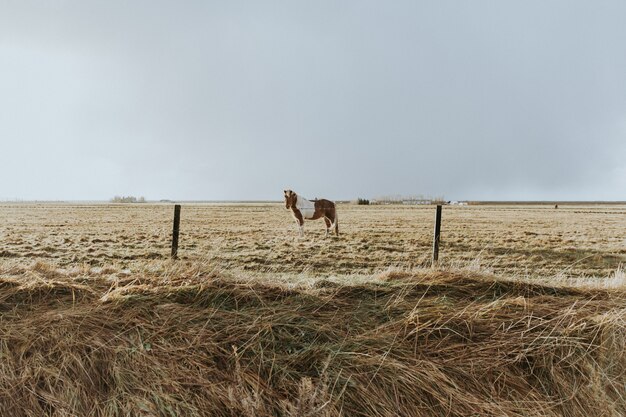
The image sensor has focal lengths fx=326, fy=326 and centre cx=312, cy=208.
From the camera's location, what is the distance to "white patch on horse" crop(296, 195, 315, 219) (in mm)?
14844

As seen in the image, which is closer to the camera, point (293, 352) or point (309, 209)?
point (293, 352)

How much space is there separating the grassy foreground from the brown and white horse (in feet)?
38.5

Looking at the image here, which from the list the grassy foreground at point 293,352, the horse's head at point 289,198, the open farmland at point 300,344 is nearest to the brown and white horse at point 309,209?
the horse's head at point 289,198

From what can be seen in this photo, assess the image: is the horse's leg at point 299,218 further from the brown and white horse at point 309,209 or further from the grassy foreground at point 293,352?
the grassy foreground at point 293,352

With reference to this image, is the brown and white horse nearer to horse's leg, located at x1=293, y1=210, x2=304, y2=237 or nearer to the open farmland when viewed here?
horse's leg, located at x1=293, y1=210, x2=304, y2=237

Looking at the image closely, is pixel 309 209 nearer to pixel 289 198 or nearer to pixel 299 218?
pixel 299 218

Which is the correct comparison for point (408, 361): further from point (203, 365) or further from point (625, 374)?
point (625, 374)

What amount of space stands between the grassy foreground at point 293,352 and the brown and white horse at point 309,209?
11.7 meters

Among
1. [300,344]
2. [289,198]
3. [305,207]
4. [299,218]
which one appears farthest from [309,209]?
[300,344]

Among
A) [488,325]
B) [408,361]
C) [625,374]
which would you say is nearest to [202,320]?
[408,361]

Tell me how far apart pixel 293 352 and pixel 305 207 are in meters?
13.0

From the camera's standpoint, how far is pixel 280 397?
1855 mm

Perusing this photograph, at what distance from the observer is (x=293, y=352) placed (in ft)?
6.86

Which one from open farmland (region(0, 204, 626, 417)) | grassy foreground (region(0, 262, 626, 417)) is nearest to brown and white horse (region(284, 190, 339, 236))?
open farmland (region(0, 204, 626, 417))
